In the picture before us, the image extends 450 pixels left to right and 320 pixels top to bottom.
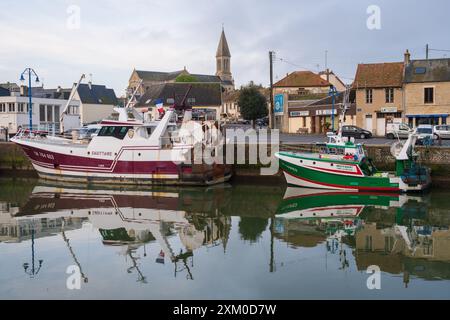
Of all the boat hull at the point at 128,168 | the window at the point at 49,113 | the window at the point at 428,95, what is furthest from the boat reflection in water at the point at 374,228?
the window at the point at 49,113

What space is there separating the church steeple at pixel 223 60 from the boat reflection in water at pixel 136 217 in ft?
329

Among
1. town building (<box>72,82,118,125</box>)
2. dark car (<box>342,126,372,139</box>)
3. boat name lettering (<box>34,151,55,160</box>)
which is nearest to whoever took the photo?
boat name lettering (<box>34,151,55,160</box>)

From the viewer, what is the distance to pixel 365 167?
→ 20156mm

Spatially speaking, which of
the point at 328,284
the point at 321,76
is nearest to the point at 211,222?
the point at 328,284

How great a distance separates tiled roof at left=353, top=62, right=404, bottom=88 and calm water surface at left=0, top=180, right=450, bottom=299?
17977 mm

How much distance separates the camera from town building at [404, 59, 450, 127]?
34.8 meters

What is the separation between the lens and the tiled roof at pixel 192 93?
60609 millimetres

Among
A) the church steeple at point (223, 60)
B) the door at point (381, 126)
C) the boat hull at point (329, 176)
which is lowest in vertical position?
the boat hull at point (329, 176)

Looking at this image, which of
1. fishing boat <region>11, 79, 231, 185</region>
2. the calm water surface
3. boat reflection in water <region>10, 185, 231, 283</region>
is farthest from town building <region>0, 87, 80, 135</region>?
the calm water surface

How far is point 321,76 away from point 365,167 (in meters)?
41.9

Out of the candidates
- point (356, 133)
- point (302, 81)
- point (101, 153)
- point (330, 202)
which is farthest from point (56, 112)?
point (330, 202)

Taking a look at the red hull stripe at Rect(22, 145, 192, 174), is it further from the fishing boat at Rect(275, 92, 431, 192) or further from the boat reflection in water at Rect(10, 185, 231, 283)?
the fishing boat at Rect(275, 92, 431, 192)

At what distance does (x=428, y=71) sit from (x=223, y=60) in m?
86.4

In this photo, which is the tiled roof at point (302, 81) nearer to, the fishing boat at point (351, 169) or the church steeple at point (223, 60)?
the fishing boat at point (351, 169)
